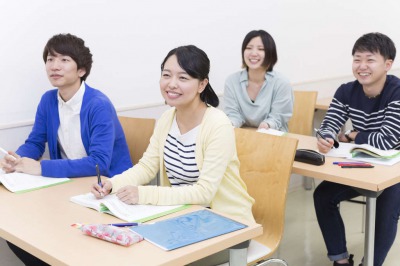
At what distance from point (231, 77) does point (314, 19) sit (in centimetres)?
129

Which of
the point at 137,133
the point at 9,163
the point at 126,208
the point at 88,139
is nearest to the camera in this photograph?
the point at 126,208

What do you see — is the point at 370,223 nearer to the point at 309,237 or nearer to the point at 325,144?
the point at 325,144

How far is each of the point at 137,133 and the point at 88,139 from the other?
0.33 m

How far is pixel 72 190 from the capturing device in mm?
1936

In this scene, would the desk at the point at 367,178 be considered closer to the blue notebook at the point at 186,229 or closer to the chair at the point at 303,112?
the blue notebook at the point at 186,229

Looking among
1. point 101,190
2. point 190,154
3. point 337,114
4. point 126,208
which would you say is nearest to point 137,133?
point 190,154

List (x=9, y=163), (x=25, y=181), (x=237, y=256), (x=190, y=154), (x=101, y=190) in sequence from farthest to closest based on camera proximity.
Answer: (x=9, y=163) → (x=25, y=181) → (x=190, y=154) → (x=101, y=190) → (x=237, y=256)

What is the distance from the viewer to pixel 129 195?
5.58ft

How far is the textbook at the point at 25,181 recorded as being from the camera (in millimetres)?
1938

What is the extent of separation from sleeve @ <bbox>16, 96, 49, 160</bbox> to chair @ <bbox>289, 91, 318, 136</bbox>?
72.7 inches

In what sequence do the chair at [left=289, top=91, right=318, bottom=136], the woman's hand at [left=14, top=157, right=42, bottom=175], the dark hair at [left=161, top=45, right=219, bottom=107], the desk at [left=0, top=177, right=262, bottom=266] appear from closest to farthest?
the desk at [left=0, top=177, right=262, bottom=266]
the dark hair at [left=161, top=45, right=219, bottom=107]
the woman's hand at [left=14, top=157, right=42, bottom=175]
the chair at [left=289, top=91, right=318, bottom=136]

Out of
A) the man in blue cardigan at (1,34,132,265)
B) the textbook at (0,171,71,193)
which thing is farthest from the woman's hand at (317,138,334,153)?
the textbook at (0,171,71,193)

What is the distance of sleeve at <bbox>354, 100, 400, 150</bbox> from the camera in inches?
98.7

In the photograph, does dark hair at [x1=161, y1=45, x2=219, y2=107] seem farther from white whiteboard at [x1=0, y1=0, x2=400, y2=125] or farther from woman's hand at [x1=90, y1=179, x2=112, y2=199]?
white whiteboard at [x1=0, y1=0, x2=400, y2=125]
